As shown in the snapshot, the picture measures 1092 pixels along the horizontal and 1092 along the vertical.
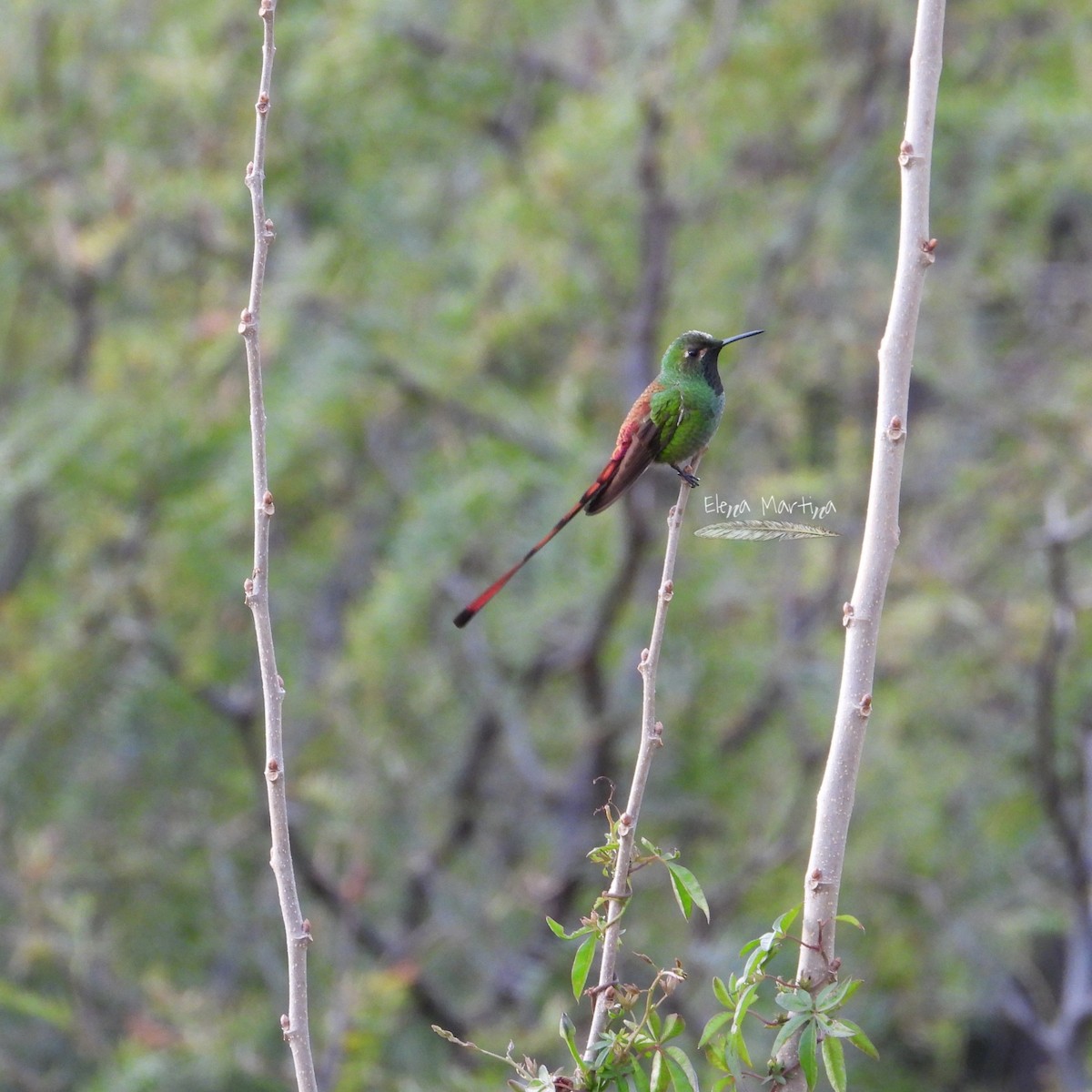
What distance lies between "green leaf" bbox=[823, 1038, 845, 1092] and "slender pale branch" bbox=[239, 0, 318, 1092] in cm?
71

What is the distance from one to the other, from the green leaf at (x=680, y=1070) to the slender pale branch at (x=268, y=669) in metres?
0.51

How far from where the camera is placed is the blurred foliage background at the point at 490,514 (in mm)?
6512

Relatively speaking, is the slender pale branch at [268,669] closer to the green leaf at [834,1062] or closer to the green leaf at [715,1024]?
the green leaf at [715,1024]

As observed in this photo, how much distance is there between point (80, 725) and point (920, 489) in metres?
5.72

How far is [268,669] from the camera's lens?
6.63 feet

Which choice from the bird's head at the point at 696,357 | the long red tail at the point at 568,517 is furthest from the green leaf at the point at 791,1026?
the bird's head at the point at 696,357

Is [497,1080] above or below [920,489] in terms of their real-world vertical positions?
below

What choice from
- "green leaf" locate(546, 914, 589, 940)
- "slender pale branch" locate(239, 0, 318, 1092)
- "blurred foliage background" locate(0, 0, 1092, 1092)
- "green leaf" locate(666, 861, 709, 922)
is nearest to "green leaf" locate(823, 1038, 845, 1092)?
"green leaf" locate(666, 861, 709, 922)

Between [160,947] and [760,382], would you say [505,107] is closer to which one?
[760,382]

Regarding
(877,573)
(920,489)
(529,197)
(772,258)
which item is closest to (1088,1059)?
(920,489)

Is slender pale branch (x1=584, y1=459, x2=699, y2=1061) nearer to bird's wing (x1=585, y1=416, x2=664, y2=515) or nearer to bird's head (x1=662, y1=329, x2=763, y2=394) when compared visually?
bird's wing (x1=585, y1=416, x2=664, y2=515)

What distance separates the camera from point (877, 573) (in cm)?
189

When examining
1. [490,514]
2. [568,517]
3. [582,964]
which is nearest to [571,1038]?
[582,964]

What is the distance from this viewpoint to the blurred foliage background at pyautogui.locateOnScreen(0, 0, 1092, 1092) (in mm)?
6512
